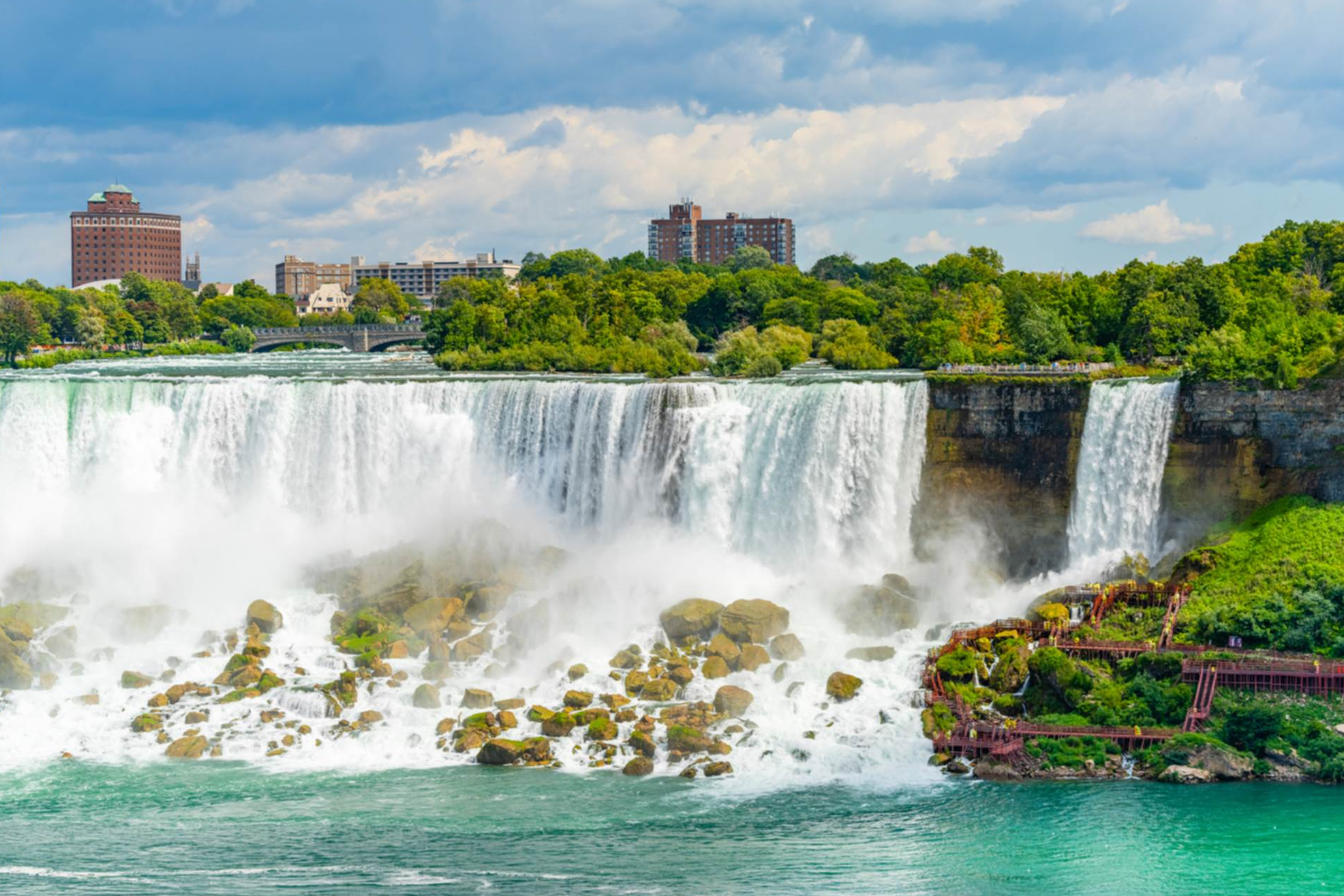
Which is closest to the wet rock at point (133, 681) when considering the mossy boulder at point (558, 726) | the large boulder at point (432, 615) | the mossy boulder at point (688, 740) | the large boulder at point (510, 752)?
the large boulder at point (432, 615)

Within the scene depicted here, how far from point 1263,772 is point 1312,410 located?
40.6 ft

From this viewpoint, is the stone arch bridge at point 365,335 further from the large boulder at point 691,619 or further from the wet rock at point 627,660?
the wet rock at point 627,660

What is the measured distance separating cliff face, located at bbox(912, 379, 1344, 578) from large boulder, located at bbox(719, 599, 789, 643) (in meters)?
6.48

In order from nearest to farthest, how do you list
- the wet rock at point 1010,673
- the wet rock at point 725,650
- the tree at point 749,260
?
the wet rock at point 1010,673 → the wet rock at point 725,650 → the tree at point 749,260

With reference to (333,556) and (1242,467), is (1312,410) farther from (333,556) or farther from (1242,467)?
(333,556)

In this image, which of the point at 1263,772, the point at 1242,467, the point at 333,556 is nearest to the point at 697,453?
the point at 333,556

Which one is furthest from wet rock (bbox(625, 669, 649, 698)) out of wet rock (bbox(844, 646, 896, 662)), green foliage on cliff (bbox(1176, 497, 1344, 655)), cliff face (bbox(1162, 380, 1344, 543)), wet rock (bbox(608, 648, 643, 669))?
cliff face (bbox(1162, 380, 1344, 543))

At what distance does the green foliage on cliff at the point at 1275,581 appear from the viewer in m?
32.4

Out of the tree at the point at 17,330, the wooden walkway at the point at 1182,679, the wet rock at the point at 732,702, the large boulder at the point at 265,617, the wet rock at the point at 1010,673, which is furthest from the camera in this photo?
the tree at the point at 17,330

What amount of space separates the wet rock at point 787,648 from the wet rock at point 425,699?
27.1 ft

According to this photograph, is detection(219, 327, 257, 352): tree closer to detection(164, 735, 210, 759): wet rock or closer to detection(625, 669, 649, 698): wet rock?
detection(164, 735, 210, 759): wet rock

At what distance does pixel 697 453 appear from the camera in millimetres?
45031

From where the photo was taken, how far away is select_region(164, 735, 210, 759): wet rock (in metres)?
33.3

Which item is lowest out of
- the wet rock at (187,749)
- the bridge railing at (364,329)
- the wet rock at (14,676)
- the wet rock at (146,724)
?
the wet rock at (187,749)
